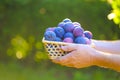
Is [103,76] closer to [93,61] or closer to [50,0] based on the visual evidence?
[50,0]

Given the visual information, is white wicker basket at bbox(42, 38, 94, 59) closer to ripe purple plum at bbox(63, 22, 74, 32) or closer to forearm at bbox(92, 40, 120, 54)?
ripe purple plum at bbox(63, 22, 74, 32)

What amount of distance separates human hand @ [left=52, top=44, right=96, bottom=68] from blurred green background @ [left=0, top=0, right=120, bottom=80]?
394 centimetres

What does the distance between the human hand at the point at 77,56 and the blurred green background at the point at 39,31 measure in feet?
12.9

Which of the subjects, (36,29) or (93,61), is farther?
(36,29)

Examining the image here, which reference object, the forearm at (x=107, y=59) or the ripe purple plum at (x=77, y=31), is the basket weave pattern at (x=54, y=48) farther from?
the forearm at (x=107, y=59)

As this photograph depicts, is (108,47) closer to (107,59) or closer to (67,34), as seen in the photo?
(107,59)

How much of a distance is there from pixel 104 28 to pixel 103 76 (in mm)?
748

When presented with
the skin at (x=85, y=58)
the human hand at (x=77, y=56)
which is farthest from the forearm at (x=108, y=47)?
the human hand at (x=77, y=56)

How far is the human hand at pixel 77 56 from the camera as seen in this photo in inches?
139

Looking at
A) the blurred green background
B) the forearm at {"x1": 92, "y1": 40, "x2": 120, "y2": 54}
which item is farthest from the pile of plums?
the blurred green background

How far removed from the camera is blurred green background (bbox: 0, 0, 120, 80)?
796 cm

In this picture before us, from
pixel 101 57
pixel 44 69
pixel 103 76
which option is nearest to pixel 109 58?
pixel 101 57

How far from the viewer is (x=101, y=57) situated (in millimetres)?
3684

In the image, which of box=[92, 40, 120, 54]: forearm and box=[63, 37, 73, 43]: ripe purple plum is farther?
box=[92, 40, 120, 54]: forearm
